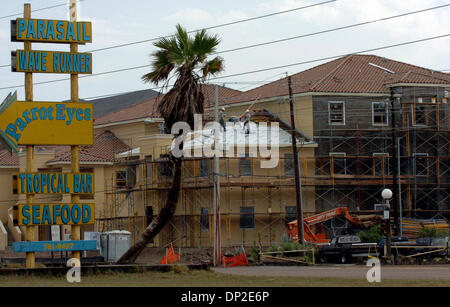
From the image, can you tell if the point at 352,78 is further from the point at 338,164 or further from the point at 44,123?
the point at 44,123

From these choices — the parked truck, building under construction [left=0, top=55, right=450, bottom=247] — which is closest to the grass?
the parked truck

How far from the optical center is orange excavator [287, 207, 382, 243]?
5191 cm

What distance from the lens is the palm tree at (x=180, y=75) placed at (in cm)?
4159

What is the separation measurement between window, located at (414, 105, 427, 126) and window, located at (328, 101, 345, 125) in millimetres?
4968

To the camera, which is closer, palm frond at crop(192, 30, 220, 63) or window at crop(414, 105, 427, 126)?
palm frond at crop(192, 30, 220, 63)

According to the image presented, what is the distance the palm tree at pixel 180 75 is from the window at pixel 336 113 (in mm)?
16505

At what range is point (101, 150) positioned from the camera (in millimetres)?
67188

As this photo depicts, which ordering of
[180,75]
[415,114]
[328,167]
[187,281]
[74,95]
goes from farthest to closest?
[415,114], [328,167], [180,75], [74,95], [187,281]

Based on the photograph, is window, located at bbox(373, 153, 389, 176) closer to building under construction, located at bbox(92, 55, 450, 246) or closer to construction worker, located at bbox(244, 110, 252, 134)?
building under construction, located at bbox(92, 55, 450, 246)

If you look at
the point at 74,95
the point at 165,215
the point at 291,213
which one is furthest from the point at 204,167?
the point at 74,95

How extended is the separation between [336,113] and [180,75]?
59.8 feet

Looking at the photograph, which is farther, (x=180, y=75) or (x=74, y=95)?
(x=180, y=75)
